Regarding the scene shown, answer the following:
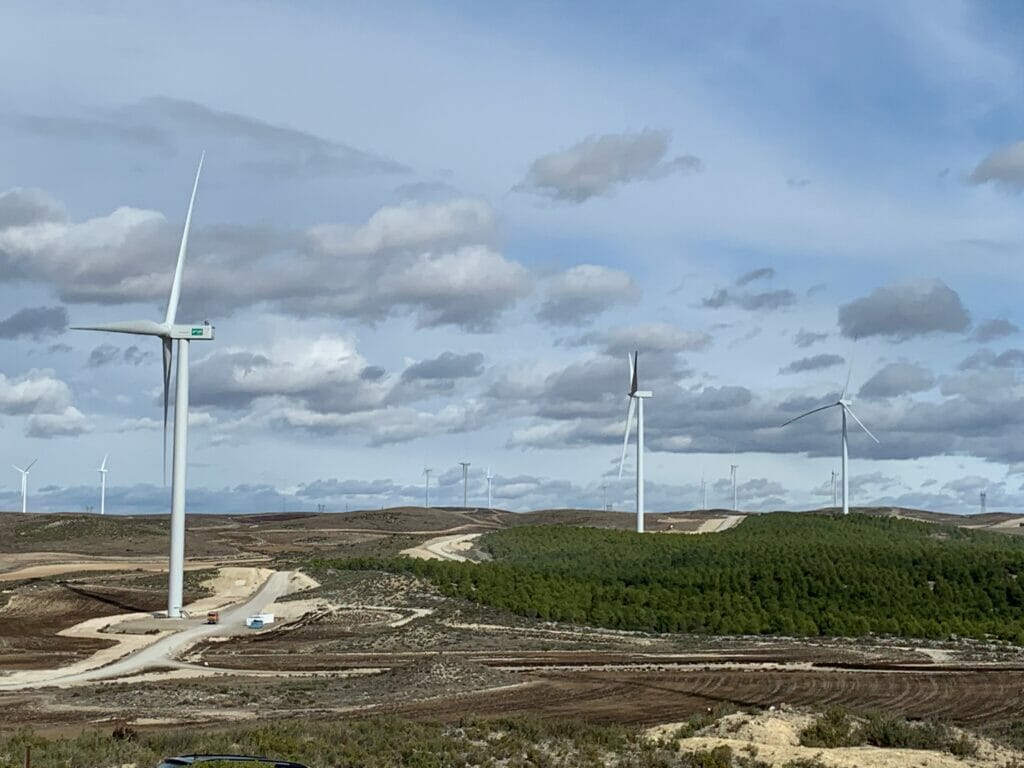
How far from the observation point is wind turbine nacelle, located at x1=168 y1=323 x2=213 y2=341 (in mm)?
82688

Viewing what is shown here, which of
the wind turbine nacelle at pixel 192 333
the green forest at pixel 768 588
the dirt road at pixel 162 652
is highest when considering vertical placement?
the wind turbine nacelle at pixel 192 333

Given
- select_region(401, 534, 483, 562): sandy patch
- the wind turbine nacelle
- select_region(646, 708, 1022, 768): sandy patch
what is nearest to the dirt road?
the wind turbine nacelle

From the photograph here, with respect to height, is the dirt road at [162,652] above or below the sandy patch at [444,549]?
below

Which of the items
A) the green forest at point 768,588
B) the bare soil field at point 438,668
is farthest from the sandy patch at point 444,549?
the bare soil field at point 438,668

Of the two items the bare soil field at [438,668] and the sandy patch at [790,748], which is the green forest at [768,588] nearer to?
the bare soil field at [438,668]

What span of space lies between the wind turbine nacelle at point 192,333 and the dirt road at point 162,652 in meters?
18.5

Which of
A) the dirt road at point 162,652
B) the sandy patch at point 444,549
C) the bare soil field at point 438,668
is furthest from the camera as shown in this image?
the sandy patch at point 444,549

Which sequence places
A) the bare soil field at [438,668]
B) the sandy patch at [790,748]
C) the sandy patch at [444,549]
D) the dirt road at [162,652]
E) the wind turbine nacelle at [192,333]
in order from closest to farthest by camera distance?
the sandy patch at [790,748]
the bare soil field at [438,668]
the dirt road at [162,652]
the wind turbine nacelle at [192,333]
the sandy patch at [444,549]

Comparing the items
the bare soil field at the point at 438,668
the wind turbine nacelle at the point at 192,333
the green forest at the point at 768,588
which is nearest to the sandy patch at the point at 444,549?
the green forest at the point at 768,588

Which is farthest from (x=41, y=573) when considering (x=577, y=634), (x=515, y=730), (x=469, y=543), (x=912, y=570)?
(x=515, y=730)

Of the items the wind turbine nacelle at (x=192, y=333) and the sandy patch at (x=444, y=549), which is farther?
the sandy patch at (x=444, y=549)

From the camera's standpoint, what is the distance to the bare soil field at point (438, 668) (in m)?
46.2

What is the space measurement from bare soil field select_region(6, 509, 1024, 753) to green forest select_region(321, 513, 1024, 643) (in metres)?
3.62

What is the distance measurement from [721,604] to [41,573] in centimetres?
6989
